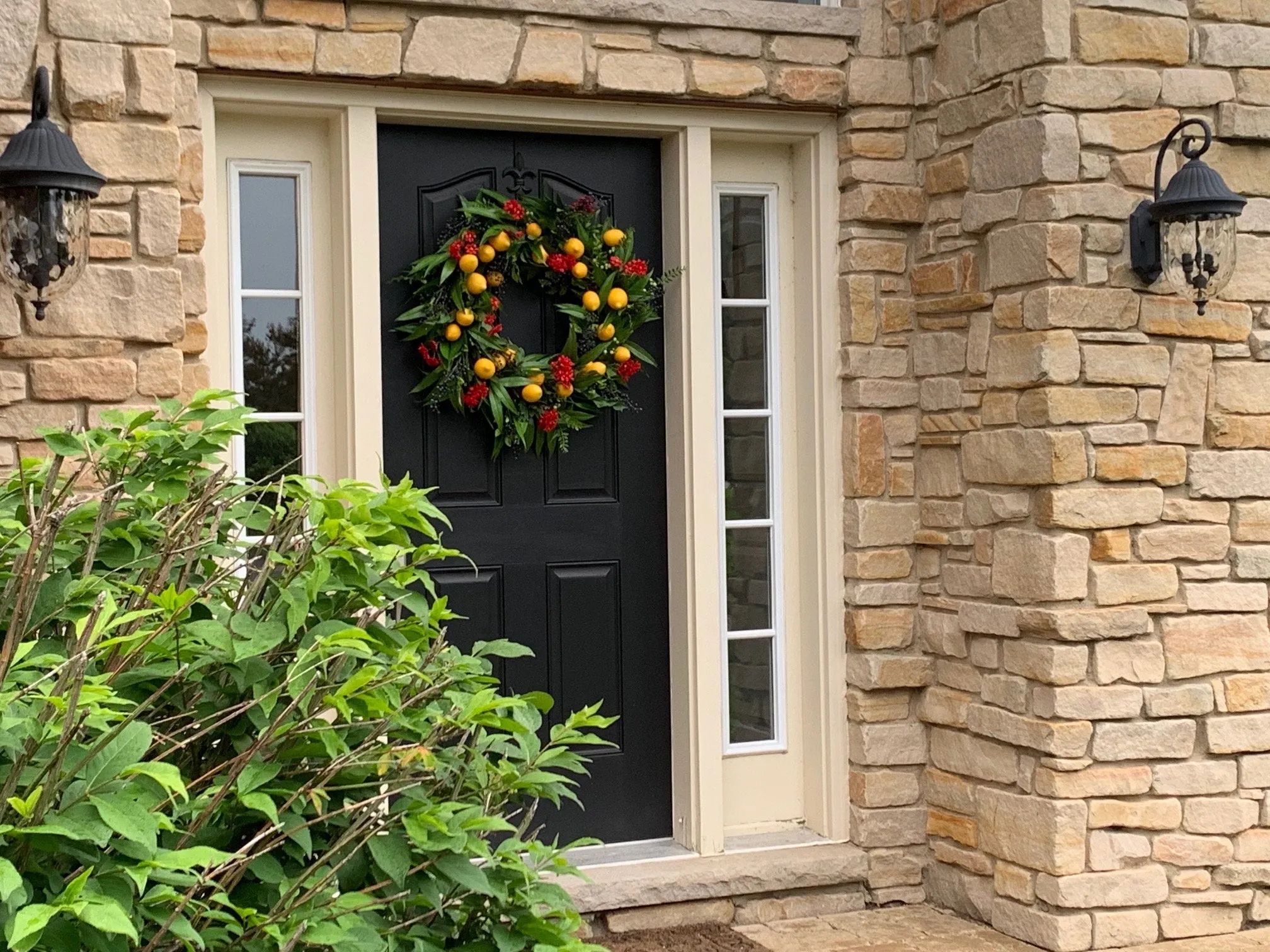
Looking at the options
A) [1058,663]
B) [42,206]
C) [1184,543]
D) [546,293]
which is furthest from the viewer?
[546,293]

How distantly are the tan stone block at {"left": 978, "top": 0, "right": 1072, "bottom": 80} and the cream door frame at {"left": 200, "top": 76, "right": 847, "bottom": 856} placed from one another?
523 millimetres

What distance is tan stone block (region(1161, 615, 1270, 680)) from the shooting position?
13.3 ft

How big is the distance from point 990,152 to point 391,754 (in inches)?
123

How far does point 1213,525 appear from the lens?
13.5ft

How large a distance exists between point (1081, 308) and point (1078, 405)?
10.4 inches

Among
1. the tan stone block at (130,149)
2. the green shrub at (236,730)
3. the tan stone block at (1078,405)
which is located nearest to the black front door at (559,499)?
the tan stone block at (130,149)

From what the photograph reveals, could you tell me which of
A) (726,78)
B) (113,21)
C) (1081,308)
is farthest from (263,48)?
(1081,308)

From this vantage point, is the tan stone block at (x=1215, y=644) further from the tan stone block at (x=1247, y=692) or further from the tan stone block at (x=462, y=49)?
the tan stone block at (x=462, y=49)

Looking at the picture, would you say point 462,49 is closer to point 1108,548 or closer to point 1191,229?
point 1191,229

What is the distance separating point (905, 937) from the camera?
4.16 metres

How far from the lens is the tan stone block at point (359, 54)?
3.90m

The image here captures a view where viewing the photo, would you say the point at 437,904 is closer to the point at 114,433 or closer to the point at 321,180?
the point at 114,433

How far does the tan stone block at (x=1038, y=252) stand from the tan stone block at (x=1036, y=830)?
142 centimetres

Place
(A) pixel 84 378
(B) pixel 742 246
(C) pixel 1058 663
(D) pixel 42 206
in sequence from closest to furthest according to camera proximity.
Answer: (D) pixel 42 206 → (A) pixel 84 378 → (C) pixel 1058 663 → (B) pixel 742 246
